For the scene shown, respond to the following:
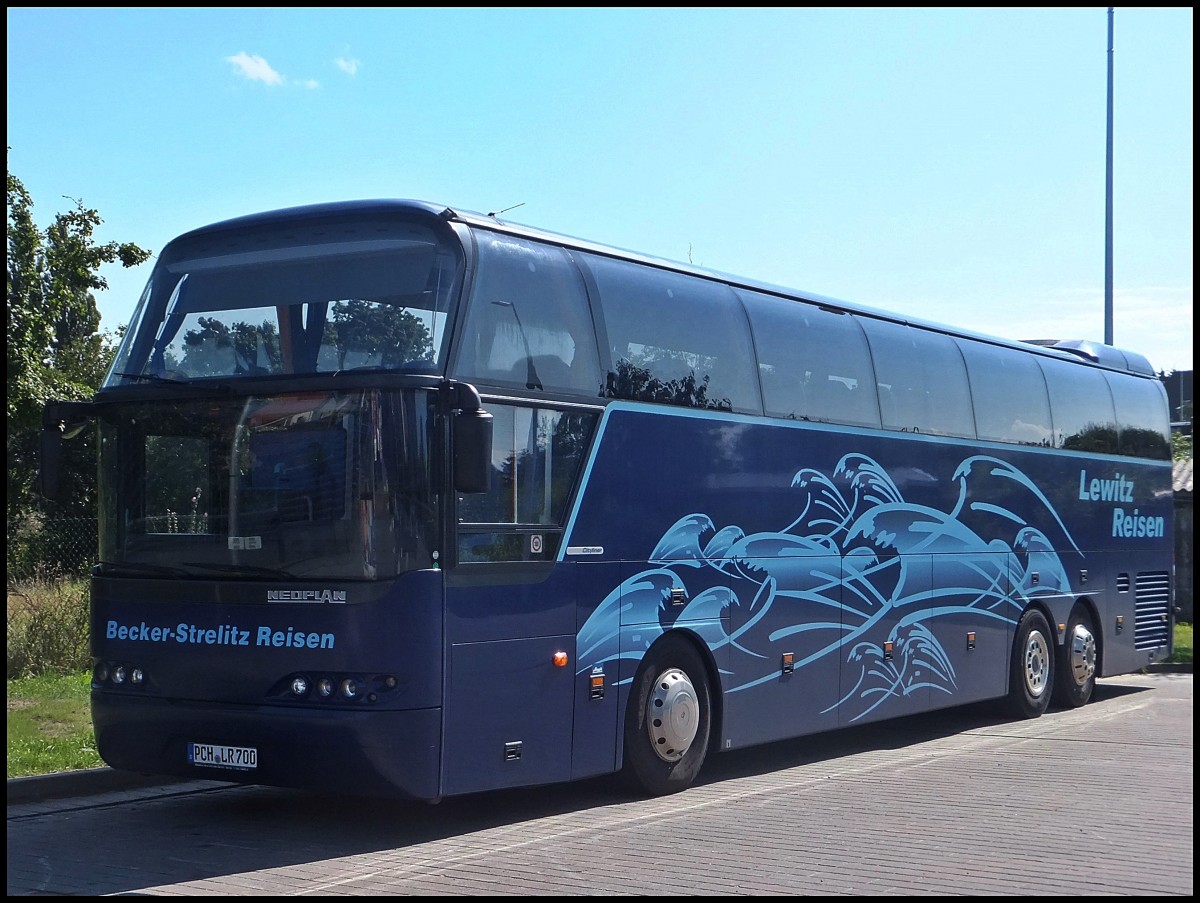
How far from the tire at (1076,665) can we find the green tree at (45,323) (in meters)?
12.0

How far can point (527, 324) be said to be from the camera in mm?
9773

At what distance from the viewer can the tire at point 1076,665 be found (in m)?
17.3

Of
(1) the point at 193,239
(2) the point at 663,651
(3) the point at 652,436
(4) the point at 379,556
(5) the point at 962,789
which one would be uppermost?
(1) the point at 193,239

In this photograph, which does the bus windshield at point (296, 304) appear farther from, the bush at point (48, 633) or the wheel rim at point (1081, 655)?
the wheel rim at point (1081, 655)

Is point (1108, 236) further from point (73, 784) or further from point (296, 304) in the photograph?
point (73, 784)

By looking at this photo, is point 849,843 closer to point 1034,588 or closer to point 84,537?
point 1034,588

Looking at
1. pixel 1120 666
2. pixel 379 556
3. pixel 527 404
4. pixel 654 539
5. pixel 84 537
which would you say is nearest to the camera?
pixel 379 556

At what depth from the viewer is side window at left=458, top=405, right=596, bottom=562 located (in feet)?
30.1

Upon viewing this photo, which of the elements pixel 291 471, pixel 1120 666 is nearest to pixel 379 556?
pixel 291 471

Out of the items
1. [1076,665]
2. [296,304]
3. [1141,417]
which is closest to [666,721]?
[296,304]

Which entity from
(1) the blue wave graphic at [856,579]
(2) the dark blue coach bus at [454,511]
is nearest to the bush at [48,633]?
(2) the dark blue coach bus at [454,511]

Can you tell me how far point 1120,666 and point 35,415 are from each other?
524 inches

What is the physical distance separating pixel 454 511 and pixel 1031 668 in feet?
31.8

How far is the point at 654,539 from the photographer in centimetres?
1076
